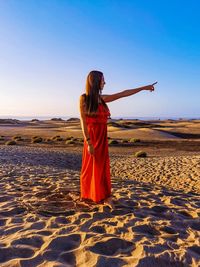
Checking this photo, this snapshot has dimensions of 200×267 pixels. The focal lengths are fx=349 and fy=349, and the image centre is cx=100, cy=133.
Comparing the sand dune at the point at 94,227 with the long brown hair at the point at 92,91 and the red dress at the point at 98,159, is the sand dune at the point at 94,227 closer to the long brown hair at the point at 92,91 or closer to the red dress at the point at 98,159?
the red dress at the point at 98,159

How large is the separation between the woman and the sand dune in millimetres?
319

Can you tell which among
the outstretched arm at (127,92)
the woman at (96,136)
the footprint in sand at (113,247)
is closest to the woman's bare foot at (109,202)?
the woman at (96,136)

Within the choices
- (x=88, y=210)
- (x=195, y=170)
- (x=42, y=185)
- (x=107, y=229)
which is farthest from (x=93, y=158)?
(x=195, y=170)

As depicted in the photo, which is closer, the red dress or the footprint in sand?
the footprint in sand

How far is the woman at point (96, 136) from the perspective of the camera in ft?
17.3

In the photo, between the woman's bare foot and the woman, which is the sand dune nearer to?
the woman's bare foot

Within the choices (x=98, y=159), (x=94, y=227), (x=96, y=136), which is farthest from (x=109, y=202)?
(x=96, y=136)

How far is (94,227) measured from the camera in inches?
183

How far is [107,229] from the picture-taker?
4.61 meters

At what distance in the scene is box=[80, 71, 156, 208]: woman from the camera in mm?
5266

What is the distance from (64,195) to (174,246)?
2812mm

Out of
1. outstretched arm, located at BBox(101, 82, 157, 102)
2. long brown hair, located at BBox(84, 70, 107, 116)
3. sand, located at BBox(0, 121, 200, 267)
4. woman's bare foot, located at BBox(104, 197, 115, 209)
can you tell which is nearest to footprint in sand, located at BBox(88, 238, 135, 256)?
sand, located at BBox(0, 121, 200, 267)

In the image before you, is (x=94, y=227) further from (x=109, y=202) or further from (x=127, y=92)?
(x=127, y=92)

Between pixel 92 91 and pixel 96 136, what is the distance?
0.72 meters
